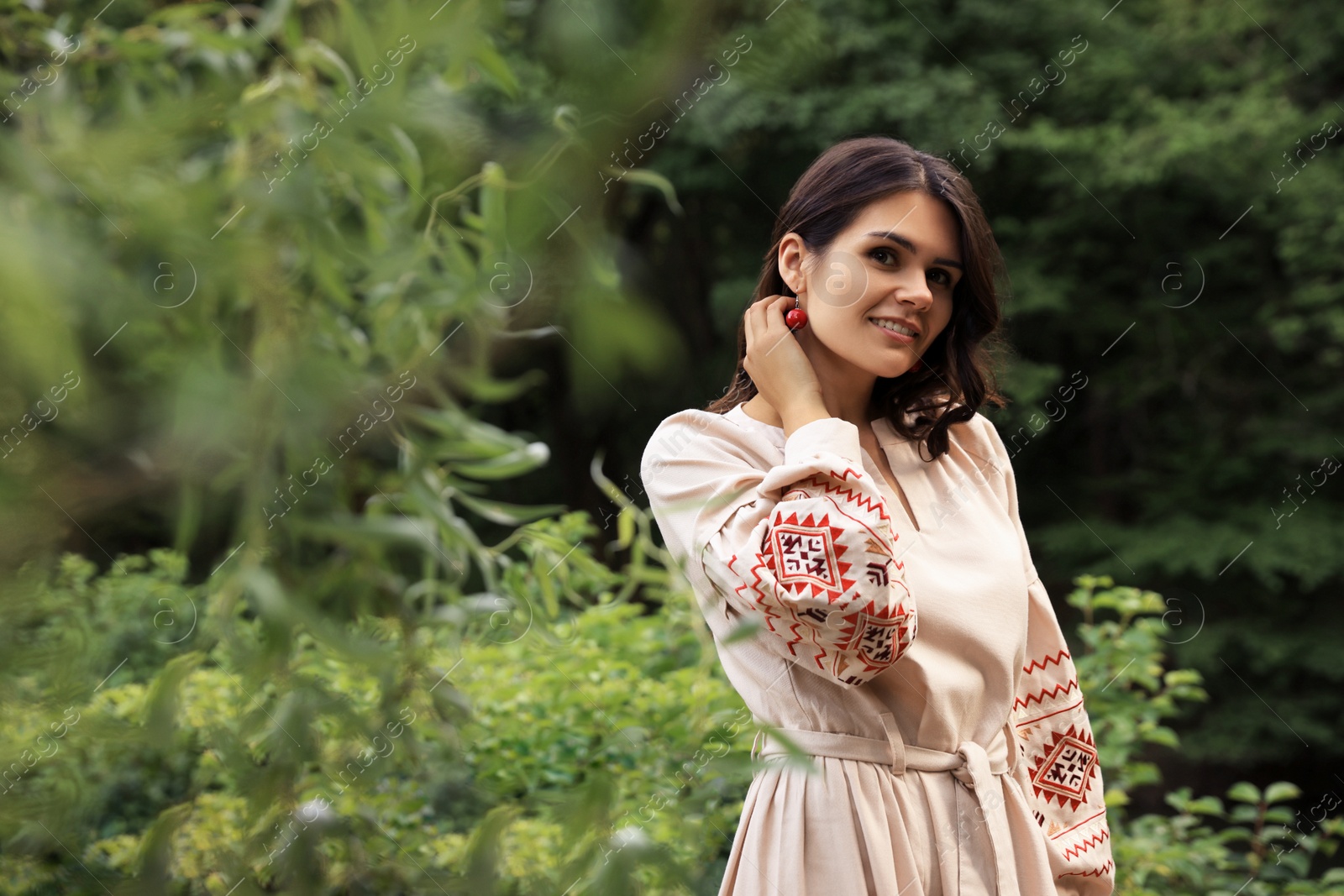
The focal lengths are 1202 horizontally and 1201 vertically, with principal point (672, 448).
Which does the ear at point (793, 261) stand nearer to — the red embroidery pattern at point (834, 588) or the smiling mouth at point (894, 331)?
the smiling mouth at point (894, 331)

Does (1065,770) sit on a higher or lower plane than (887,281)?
lower

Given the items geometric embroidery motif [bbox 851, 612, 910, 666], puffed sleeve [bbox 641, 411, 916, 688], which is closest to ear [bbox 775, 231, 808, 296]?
puffed sleeve [bbox 641, 411, 916, 688]

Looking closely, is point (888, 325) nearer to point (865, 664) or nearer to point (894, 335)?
point (894, 335)

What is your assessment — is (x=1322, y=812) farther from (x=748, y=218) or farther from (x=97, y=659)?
(x=97, y=659)

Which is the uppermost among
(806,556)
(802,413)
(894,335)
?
(894,335)

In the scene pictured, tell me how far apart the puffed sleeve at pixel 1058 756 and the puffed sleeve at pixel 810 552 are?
14.6 inches

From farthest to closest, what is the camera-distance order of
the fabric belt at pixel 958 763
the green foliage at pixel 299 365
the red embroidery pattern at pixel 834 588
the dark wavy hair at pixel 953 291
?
the dark wavy hair at pixel 953 291 → the fabric belt at pixel 958 763 → the red embroidery pattern at pixel 834 588 → the green foliage at pixel 299 365

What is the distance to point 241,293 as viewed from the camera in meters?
0.41

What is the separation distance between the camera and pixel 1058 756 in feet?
5.22

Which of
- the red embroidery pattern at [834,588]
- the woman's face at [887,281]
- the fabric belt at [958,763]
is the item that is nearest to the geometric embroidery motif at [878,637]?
the red embroidery pattern at [834,588]

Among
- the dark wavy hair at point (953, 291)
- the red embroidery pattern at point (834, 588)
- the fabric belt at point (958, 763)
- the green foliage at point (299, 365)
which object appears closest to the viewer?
the green foliage at point (299, 365)

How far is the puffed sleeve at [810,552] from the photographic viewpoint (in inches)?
48.5

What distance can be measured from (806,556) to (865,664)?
0.13m

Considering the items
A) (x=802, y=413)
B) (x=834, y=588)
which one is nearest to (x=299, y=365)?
(x=834, y=588)
